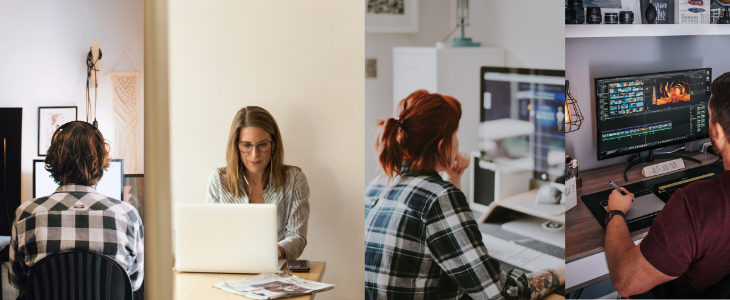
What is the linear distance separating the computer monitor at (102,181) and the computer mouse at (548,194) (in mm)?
1831

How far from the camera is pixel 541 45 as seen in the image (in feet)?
7.86

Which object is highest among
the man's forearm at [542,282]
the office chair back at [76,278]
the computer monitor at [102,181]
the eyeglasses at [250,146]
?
the eyeglasses at [250,146]

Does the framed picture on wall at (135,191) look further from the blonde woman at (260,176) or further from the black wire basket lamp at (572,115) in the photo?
the black wire basket lamp at (572,115)

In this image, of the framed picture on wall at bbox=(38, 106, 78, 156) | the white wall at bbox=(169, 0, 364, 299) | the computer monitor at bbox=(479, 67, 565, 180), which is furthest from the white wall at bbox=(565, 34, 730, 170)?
the framed picture on wall at bbox=(38, 106, 78, 156)

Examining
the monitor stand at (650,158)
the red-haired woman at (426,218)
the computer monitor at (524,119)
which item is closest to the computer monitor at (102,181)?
the red-haired woman at (426,218)

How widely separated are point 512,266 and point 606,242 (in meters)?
0.43

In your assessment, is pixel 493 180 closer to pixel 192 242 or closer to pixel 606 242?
pixel 606 242

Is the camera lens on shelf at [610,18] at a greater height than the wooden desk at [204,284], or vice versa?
the camera lens on shelf at [610,18]

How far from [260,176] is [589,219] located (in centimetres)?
158

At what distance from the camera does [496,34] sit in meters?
2.42

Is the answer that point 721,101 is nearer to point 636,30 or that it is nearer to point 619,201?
point 636,30

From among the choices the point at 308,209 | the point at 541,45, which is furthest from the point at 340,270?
the point at 541,45

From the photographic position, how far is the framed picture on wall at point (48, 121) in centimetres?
207

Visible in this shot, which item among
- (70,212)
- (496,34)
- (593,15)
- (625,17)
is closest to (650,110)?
(625,17)
